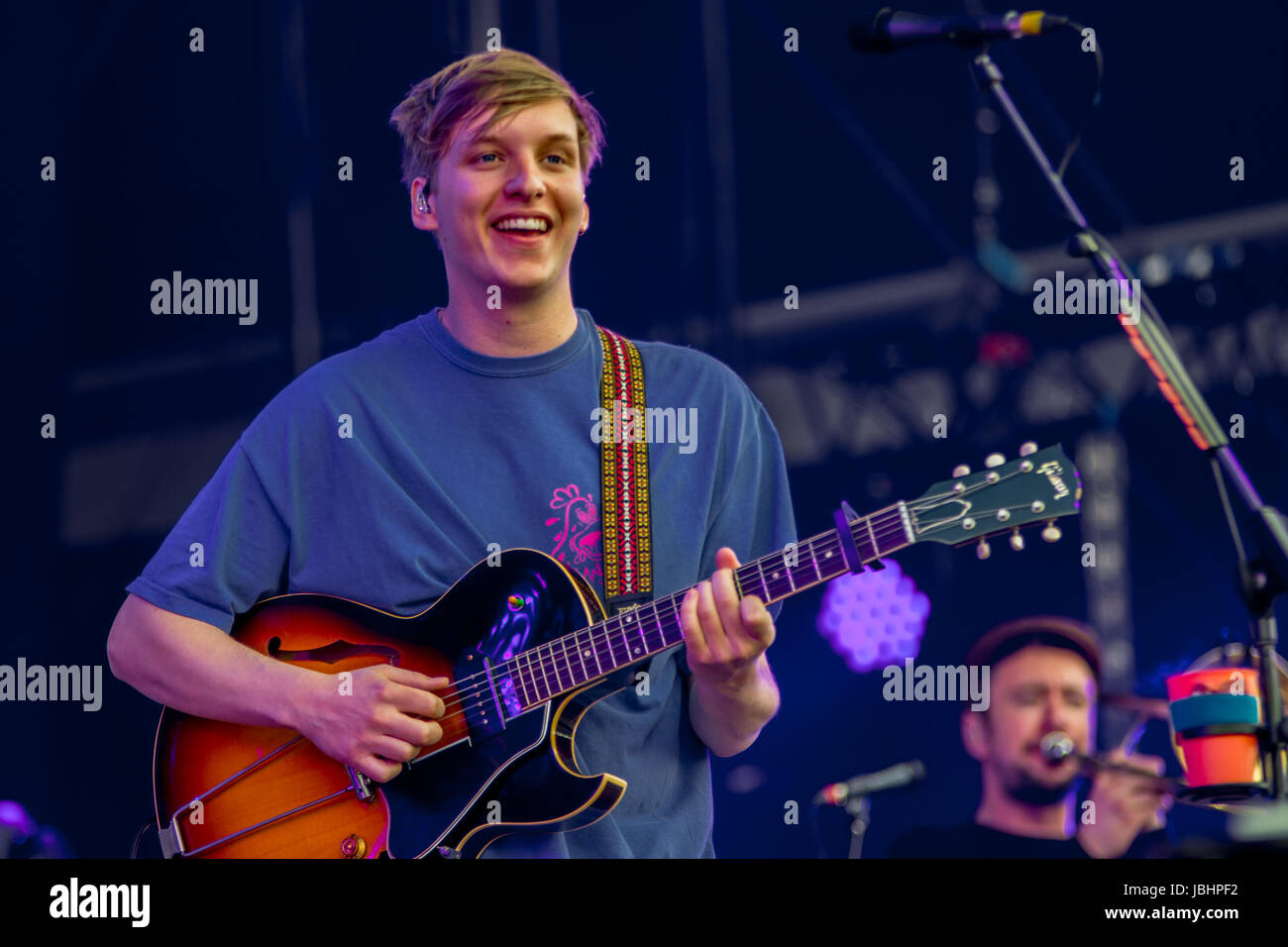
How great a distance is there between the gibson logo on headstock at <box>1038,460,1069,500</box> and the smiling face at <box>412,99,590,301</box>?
0.98m

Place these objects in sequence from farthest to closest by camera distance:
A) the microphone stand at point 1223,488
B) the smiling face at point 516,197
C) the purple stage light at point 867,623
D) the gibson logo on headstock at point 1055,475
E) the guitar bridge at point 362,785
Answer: the purple stage light at point 867,623, the smiling face at point 516,197, the guitar bridge at point 362,785, the gibson logo on headstock at point 1055,475, the microphone stand at point 1223,488

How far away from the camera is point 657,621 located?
2418 millimetres

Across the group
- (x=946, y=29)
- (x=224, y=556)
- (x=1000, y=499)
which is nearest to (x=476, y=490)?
(x=224, y=556)

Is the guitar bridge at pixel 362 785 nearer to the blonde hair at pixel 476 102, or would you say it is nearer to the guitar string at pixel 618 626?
the guitar string at pixel 618 626

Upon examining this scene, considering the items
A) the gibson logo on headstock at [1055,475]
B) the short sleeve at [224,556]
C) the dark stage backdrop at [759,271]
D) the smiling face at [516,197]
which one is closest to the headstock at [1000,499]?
the gibson logo on headstock at [1055,475]

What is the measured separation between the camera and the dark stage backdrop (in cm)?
320

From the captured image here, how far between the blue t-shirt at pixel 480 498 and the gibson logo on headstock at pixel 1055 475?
48 centimetres

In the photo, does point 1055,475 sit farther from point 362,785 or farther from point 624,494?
point 362,785

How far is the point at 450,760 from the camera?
245cm

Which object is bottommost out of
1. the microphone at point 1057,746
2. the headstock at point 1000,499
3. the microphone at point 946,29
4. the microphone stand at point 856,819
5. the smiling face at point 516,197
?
the microphone stand at point 856,819

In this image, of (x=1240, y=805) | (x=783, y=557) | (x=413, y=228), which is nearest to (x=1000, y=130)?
(x=413, y=228)

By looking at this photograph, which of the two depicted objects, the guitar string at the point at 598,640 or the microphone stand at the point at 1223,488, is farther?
the guitar string at the point at 598,640

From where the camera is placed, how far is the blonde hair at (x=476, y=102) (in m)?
2.65
